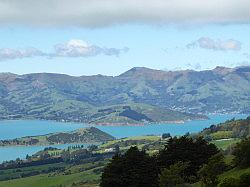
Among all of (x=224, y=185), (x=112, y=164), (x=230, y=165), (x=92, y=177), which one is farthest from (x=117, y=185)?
(x=92, y=177)

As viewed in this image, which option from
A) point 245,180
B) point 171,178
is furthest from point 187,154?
point 245,180

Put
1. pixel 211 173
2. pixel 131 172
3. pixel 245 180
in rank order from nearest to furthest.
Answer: pixel 245 180 → pixel 211 173 → pixel 131 172

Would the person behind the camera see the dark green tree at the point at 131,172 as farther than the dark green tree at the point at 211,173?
Yes

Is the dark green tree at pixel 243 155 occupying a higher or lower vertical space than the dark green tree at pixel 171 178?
higher

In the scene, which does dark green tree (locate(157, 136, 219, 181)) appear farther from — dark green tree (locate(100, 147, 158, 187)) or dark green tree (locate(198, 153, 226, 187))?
dark green tree (locate(198, 153, 226, 187))

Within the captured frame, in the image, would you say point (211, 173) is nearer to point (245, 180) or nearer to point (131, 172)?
point (245, 180)

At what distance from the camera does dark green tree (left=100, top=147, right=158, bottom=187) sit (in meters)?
67.3

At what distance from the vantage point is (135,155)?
69.9 metres

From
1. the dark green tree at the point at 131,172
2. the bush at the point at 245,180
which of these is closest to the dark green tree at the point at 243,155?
the dark green tree at the point at 131,172

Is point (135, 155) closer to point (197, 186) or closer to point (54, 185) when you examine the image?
point (197, 186)

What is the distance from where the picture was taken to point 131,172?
223 feet

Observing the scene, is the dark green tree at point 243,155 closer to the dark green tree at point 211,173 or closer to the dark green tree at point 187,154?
the dark green tree at point 211,173

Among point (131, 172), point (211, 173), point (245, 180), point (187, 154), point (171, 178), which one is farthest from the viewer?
point (187, 154)

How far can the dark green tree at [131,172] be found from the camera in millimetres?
67312
